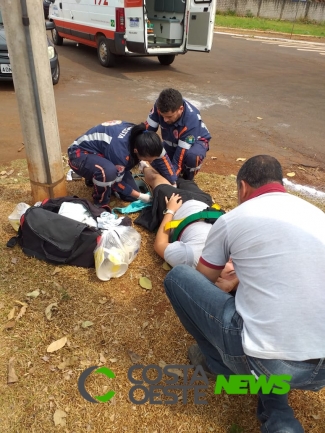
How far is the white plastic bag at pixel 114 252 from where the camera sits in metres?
2.70

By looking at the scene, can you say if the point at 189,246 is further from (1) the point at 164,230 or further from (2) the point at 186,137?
(2) the point at 186,137

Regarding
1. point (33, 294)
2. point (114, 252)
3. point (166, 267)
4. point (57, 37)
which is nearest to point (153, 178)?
point (166, 267)

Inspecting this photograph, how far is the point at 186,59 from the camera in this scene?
1170 cm

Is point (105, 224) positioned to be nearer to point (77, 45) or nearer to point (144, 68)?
point (144, 68)

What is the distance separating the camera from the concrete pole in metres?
2.53

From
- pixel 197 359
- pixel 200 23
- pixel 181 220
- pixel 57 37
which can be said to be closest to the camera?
pixel 197 359

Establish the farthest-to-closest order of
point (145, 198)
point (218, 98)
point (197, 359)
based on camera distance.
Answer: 1. point (218, 98)
2. point (145, 198)
3. point (197, 359)

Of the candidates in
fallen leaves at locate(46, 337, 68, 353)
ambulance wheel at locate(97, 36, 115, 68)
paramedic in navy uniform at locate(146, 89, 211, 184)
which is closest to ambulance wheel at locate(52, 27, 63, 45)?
ambulance wheel at locate(97, 36, 115, 68)

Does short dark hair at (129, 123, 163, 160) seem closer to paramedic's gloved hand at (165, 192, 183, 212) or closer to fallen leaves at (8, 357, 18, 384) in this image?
paramedic's gloved hand at (165, 192, 183, 212)

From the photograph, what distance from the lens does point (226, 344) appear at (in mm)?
1707

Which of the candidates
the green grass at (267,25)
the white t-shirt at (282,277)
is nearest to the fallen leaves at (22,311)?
the white t-shirt at (282,277)

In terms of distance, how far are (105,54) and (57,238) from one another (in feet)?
Result: 26.8

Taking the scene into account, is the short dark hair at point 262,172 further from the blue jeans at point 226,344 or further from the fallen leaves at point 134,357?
the fallen leaves at point 134,357

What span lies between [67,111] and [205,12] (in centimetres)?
433
